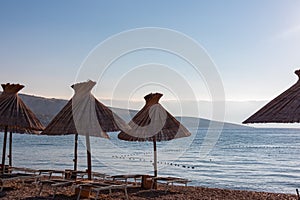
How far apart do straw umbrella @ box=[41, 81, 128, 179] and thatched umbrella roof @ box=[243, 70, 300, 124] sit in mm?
3612

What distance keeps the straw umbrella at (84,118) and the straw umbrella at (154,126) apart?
103cm

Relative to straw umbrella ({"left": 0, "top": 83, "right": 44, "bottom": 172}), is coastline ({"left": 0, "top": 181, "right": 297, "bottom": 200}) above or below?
below

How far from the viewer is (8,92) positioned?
11.5 meters

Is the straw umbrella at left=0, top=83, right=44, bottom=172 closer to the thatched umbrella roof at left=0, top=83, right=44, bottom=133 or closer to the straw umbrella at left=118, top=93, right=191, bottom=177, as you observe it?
the thatched umbrella roof at left=0, top=83, right=44, bottom=133

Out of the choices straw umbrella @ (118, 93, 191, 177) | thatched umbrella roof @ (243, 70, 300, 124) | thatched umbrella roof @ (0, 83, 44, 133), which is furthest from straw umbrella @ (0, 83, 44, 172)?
thatched umbrella roof @ (243, 70, 300, 124)

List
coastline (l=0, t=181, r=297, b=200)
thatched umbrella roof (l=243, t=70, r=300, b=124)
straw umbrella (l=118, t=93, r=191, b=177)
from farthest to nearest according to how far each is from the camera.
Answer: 1. straw umbrella (l=118, t=93, r=191, b=177)
2. coastline (l=0, t=181, r=297, b=200)
3. thatched umbrella roof (l=243, t=70, r=300, b=124)

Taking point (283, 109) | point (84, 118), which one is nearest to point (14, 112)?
point (84, 118)

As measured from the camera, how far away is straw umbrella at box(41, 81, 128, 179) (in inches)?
353

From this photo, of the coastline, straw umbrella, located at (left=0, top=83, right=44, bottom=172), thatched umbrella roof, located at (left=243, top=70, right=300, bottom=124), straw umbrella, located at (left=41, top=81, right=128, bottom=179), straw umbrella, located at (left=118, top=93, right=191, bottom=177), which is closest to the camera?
thatched umbrella roof, located at (left=243, top=70, right=300, bottom=124)

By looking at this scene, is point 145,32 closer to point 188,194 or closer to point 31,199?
point 188,194

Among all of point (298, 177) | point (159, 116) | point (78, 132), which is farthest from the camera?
point (298, 177)

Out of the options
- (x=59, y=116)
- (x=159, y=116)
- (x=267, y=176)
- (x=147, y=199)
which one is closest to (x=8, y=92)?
(x=59, y=116)

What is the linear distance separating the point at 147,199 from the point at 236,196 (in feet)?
7.27

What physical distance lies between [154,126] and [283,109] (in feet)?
14.7
